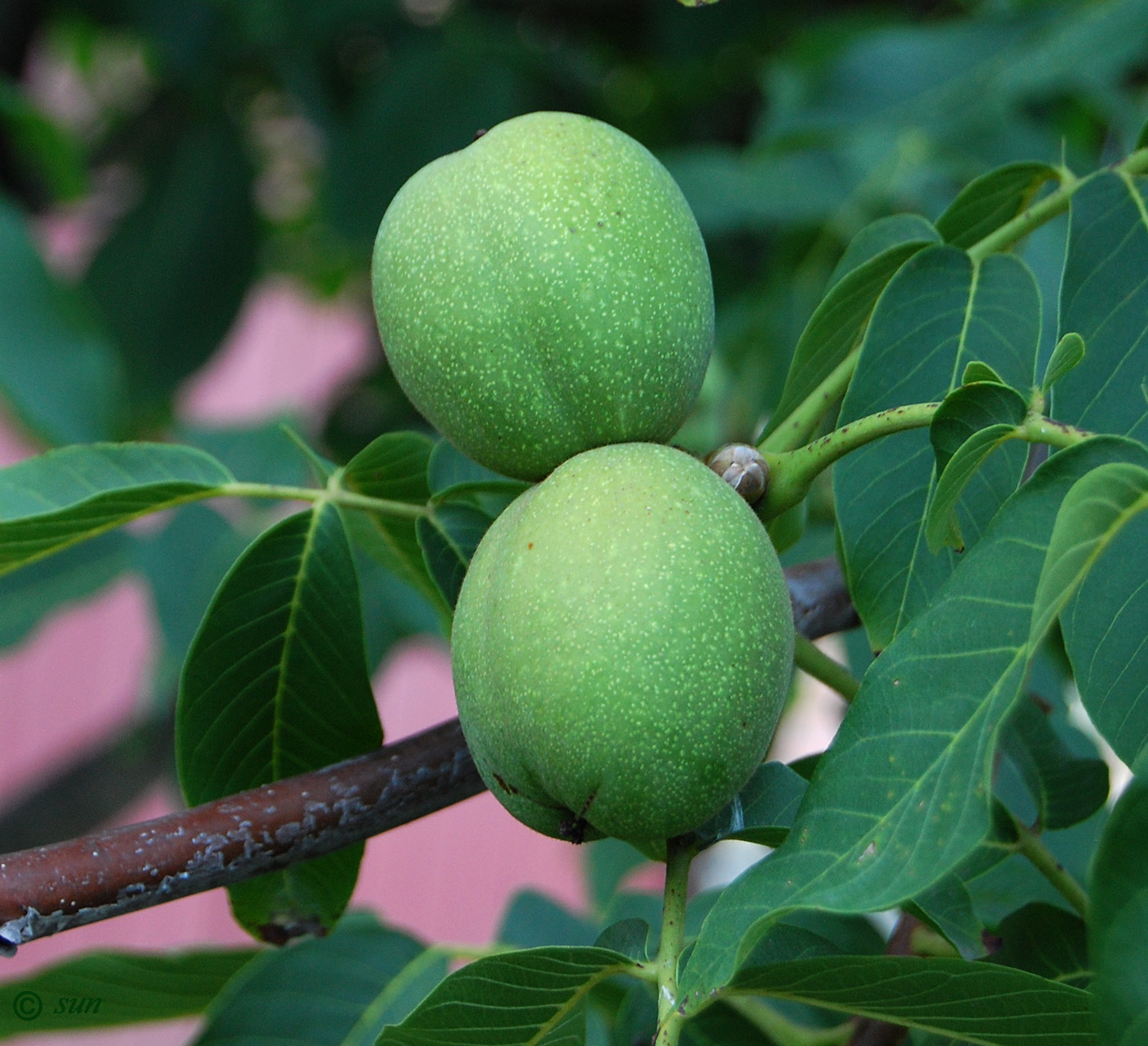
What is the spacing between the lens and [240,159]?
2258mm

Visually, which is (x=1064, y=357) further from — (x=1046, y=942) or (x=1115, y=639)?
(x=1046, y=942)

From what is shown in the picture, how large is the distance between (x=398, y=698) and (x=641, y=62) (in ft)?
9.09

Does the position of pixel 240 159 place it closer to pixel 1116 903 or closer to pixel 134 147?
pixel 134 147

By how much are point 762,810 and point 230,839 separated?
0.28 meters

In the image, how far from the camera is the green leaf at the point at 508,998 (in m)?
0.55

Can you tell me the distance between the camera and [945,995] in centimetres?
54

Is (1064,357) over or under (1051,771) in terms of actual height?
over

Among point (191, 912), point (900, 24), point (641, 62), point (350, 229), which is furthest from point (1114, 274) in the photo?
point (191, 912)

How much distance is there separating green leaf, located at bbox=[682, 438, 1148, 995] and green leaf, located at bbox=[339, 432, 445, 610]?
31cm

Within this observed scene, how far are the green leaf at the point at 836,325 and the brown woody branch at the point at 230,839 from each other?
0.28 metres

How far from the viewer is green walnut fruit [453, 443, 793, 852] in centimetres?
53

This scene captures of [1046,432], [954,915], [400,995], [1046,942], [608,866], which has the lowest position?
[608,866]

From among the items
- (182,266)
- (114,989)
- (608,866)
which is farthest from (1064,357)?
(182,266)

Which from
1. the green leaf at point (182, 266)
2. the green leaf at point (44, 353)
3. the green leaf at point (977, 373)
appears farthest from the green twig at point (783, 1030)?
the green leaf at point (182, 266)
